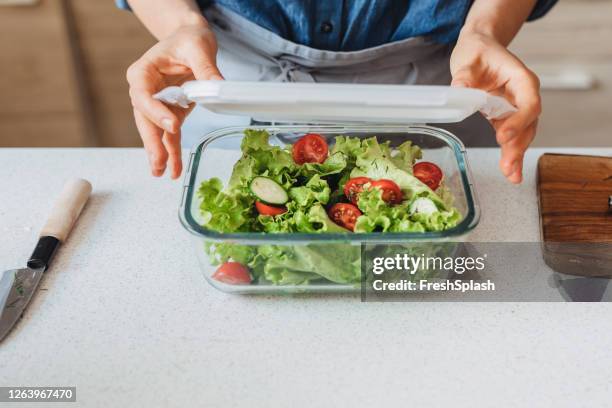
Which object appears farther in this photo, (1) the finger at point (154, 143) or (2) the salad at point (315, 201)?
(1) the finger at point (154, 143)

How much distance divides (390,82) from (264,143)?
0.37 m

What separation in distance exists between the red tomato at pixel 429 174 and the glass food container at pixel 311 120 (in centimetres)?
2

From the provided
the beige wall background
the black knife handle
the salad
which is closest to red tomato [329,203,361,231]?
the salad

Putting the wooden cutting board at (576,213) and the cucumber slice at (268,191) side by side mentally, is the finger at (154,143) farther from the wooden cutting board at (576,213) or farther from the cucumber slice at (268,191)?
the wooden cutting board at (576,213)

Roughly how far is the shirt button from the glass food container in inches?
12.6

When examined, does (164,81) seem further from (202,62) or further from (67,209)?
(67,209)

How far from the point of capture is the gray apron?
1045 millimetres

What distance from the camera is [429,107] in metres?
0.65

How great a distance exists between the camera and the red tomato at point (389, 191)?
74cm

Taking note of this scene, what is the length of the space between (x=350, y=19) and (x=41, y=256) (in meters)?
0.59

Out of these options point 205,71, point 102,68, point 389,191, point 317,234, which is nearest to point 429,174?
point 389,191

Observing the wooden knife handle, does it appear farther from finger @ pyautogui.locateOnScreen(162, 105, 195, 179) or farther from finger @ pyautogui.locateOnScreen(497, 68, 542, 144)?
finger @ pyautogui.locateOnScreen(497, 68, 542, 144)

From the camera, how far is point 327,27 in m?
1.04

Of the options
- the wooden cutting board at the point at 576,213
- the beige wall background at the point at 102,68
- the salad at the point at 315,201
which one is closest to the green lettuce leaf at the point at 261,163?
the salad at the point at 315,201
